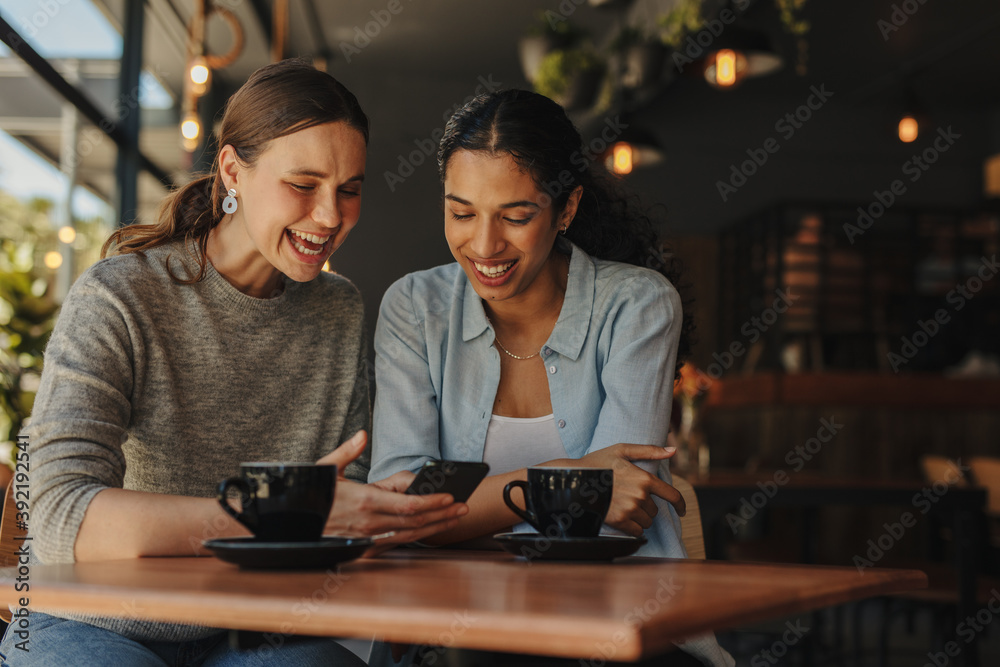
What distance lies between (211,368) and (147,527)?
0.49 metres

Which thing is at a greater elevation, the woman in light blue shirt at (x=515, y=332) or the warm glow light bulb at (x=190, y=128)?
the warm glow light bulb at (x=190, y=128)

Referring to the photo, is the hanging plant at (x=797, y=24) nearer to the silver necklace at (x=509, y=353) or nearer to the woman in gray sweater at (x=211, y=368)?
the silver necklace at (x=509, y=353)

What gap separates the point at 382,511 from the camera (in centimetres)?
103

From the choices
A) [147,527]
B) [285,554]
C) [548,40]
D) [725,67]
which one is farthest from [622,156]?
[285,554]

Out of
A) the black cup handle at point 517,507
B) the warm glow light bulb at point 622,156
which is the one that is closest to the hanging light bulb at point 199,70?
the warm glow light bulb at point 622,156

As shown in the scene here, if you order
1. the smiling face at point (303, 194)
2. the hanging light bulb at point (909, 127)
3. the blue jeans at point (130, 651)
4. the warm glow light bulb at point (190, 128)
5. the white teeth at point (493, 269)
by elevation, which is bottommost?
the blue jeans at point (130, 651)

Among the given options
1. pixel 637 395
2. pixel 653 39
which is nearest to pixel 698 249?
pixel 653 39

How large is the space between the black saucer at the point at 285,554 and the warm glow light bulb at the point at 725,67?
3.70 m

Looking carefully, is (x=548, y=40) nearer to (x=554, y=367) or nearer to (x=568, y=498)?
(x=554, y=367)

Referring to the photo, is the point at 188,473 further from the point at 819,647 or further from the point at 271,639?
the point at 819,647

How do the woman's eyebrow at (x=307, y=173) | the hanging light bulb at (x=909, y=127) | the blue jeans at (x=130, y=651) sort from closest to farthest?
the blue jeans at (x=130, y=651) → the woman's eyebrow at (x=307, y=173) → the hanging light bulb at (x=909, y=127)

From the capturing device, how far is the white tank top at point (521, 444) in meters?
1.58

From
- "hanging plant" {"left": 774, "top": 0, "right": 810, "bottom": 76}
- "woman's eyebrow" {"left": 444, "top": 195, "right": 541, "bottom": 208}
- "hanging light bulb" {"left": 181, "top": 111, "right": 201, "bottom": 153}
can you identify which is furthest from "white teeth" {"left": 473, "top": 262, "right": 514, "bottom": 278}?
"hanging plant" {"left": 774, "top": 0, "right": 810, "bottom": 76}

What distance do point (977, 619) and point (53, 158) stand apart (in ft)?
13.2
